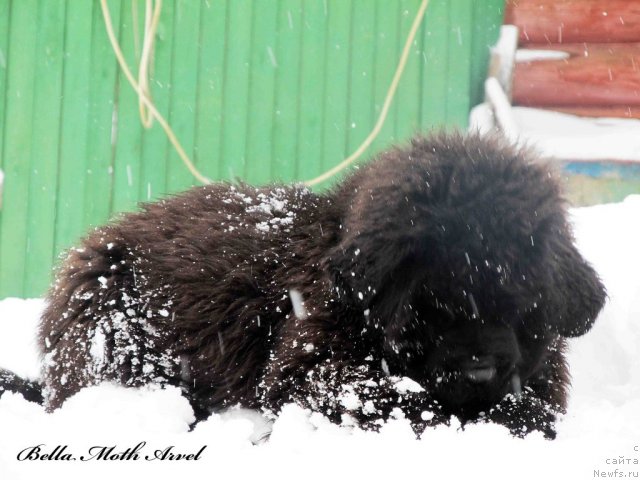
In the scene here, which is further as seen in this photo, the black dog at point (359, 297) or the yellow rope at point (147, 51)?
the yellow rope at point (147, 51)

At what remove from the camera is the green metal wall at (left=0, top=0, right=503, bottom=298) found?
6.15 m

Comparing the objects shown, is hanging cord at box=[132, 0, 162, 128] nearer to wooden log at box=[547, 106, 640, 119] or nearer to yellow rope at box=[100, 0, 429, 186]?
yellow rope at box=[100, 0, 429, 186]

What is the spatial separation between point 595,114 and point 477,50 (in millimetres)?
988

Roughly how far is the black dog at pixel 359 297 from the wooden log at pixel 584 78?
3253 millimetres

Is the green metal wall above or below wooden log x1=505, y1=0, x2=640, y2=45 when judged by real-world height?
below

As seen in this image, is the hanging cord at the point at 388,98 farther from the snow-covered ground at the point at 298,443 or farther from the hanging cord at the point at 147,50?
the snow-covered ground at the point at 298,443

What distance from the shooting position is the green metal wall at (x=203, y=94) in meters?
6.15

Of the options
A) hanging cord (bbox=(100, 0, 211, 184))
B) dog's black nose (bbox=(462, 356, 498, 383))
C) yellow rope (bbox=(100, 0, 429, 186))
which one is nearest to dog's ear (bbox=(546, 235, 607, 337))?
dog's black nose (bbox=(462, 356, 498, 383))

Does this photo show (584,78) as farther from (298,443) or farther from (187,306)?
(298,443)

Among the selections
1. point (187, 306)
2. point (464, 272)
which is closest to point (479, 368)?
point (464, 272)

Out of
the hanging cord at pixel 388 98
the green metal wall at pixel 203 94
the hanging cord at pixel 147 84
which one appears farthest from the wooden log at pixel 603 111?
the hanging cord at pixel 147 84

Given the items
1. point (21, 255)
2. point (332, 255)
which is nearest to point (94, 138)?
point (21, 255)

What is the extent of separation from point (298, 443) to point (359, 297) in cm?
51

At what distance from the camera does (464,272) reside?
252 centimetres
